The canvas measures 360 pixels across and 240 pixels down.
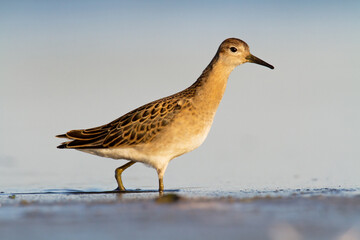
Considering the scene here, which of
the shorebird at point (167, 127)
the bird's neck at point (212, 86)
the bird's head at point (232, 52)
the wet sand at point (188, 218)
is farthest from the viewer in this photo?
the bird's head at point (232, 52)

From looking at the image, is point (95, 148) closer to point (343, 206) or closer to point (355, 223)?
point (343, 206)

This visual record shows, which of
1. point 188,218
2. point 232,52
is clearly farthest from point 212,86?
point 188,218

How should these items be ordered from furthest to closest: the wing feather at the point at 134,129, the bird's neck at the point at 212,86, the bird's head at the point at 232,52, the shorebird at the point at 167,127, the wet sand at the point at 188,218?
the bird's head at the point at 232,52
the bird's neck at the point at 212,86
the wing feather at the point at 134,129
the shorebird at the point at 167,127
the wet sand at the point at 188,218

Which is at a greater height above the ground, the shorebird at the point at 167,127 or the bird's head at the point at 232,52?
the bird's head at the point at 232,52

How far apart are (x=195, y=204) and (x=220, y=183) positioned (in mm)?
4804

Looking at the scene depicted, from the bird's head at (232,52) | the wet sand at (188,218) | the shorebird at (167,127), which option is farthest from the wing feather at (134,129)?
the wet sand at (188,218)

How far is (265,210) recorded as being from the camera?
25.5ft

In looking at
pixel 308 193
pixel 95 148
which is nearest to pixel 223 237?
pixel 308 193

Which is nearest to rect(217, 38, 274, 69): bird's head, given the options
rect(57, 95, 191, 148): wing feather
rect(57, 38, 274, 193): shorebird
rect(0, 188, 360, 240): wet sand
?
rect(57, 38, 274, 193): shorebird

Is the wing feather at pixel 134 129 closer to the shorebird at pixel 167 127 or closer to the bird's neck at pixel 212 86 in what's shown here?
the shorebird at pixel 167 127

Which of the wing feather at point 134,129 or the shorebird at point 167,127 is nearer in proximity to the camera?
the shorebird at point 167,127

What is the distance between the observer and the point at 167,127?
39.1 feet

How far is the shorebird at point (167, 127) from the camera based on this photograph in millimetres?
11883

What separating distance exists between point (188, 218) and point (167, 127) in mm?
4845
